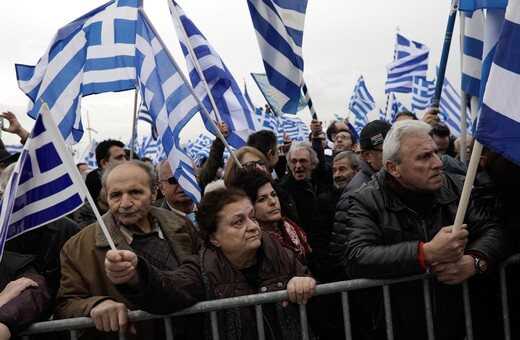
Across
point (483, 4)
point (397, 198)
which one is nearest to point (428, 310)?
point (397, 198)

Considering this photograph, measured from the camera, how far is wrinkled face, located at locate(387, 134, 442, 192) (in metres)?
3.16

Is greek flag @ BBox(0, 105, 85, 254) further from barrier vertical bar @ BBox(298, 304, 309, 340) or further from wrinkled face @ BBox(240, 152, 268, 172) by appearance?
wrinkled face @ BBox(240, 152, 268, 172)

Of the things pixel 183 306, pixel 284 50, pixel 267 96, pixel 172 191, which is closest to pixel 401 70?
pixel 267 96

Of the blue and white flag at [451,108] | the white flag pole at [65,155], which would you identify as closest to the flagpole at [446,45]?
the white flag pole at [65,155]

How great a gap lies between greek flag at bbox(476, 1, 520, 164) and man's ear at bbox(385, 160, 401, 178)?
82 cm

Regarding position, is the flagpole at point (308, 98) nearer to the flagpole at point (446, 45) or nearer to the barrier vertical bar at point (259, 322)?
the flagpole at point (446, 45)

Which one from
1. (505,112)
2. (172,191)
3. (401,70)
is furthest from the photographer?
(401,70)

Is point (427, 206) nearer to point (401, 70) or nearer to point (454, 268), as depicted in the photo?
point (454, 268)

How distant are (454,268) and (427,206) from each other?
44 cm

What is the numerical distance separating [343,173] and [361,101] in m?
9.97

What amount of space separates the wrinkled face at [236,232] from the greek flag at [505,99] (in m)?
1.33

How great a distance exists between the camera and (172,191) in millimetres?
5133

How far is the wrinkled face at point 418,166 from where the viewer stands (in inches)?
124

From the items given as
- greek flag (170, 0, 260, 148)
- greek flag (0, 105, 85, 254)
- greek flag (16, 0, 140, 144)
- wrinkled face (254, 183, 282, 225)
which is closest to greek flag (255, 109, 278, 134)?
greek flag (170, 0, 260, 148)
